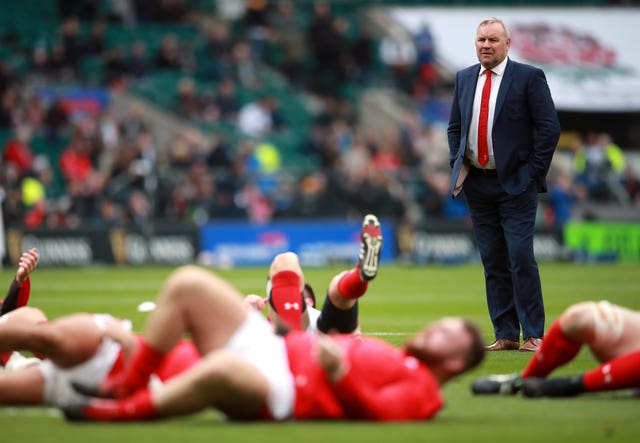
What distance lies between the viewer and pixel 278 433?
257 inches

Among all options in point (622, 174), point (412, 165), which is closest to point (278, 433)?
point (412, 165)

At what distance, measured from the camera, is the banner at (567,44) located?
37.2m

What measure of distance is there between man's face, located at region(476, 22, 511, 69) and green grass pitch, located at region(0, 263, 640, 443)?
2502 millimetres

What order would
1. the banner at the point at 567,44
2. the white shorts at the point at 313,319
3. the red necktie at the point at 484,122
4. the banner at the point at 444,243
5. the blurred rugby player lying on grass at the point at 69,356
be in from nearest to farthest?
the blurred rugby player lying on grass at the point at 69,356 → the white shorts at the point at 313,319 → the red necktie at the point at 484,122 → the banner at the point at 444,243 → the banner at the point at 567,44

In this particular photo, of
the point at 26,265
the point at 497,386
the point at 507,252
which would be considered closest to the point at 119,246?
the point at 507,252

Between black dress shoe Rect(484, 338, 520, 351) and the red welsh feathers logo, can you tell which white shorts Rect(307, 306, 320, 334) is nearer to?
black dress shoe Rect(484, 338, 520, 351)

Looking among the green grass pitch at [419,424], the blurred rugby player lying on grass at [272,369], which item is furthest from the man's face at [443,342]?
the green grass pitch at [419,424]

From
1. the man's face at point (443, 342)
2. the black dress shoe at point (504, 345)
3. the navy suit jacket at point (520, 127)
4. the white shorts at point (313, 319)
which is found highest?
the navy suit jacket at point (520, 127)

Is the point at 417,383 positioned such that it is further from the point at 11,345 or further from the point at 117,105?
the point at 117,105

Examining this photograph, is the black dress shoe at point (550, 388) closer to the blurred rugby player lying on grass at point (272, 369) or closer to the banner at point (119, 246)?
the blurred rugby player lying on grass at point (272, 369)

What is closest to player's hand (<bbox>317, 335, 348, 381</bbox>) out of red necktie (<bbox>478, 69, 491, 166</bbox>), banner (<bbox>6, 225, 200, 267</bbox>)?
red necktie (<bbox>478, 69, 491, 166</bbox>)

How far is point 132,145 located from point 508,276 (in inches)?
699

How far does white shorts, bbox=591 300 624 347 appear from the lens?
7410 millimetres

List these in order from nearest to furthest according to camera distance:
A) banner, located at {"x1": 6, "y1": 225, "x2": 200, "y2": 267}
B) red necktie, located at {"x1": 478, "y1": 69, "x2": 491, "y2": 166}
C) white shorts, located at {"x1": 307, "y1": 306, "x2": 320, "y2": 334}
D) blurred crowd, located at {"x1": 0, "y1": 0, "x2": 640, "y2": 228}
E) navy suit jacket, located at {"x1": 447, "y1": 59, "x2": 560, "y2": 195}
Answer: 1. white shorts, located at {"x1": 307, "y1": 306, "x2": 320, "y2": 334}
2. navy suit jacket, located at {"x1": 447, "y1": 59, "x2": 560, "y2": 195}
3. red necktie, located at {"x1": 478, "y1": 69, "x2": 491, "y2": 166}
4. banner, located at {"x1": 6, "y1": 225, "x2": 200, "y2": 267}
5. blurred crowd, located at {"x1": 0, "y1": 0, "x2": 640, "y2": 228}
